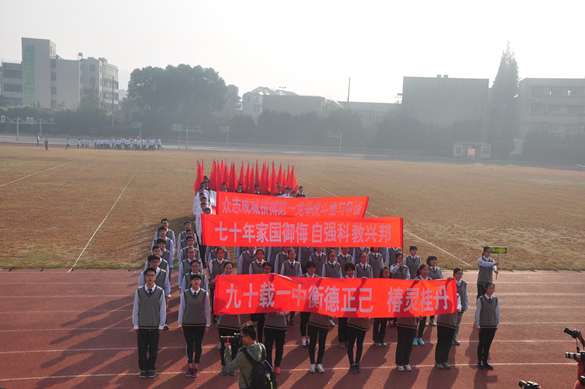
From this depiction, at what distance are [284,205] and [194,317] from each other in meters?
6.07

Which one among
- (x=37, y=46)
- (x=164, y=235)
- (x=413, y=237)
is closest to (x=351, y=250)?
(x=164, y=235)

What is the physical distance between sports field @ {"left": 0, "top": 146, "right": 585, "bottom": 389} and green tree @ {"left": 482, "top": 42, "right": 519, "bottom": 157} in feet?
171

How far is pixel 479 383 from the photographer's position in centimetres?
781

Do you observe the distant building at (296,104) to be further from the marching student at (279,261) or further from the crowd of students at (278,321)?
the crowd of students at (278,321)

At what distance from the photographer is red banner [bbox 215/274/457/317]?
7.43 m

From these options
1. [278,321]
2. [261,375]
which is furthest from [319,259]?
[261,375]

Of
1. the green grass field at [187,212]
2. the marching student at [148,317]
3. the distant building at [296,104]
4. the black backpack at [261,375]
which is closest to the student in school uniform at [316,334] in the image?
the marching student at [148,317]

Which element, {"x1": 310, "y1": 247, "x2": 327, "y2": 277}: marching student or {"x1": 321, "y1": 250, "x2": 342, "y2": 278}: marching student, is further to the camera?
{"x1": 310, "y1": 247, "x2": 327, "y2": 277}: marching student

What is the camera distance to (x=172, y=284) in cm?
1208

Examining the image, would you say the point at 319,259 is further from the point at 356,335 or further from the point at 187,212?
the point at 187,212

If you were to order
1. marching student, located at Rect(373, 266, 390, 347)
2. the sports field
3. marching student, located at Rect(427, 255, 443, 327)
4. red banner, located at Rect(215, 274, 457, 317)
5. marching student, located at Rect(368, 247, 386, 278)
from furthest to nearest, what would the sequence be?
1. marching student, located at Rect(368, 247, 386, 278)
2. marching student, located at Rect(427, 255, 443, 327)
3. marching student, located at Rect(373, 266, 390, 347)
4. the sports field
5. red banner, located at Rect(215, 274, 457, 317)

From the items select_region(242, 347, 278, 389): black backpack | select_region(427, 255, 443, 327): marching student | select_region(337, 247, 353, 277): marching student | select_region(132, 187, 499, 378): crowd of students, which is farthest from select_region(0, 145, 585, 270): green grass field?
select_region(242, 347, 278, 389): black backpack

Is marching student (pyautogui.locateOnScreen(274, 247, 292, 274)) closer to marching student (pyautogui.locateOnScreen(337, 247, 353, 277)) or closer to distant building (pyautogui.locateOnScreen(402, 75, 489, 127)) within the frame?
marching student (pyautogui.locateOnScreen(337, 247, 353, 277))

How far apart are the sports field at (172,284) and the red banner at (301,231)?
192 cm
